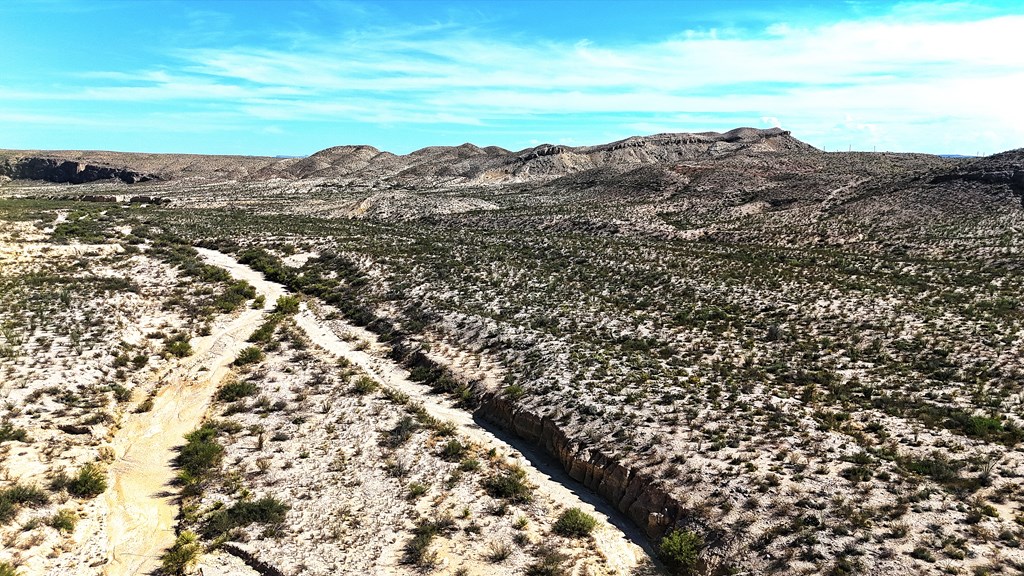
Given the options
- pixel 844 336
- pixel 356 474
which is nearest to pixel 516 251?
pixel 844 336

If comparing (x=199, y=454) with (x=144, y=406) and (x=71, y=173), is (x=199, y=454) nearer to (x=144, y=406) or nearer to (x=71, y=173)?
(x=144, y=406)

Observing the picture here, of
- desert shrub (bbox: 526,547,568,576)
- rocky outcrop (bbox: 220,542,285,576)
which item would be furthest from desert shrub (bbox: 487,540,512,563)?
rocky outcrop (bbox: 220,542,285,576)

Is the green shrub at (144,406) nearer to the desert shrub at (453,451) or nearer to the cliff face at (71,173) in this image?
the desert shrub at (453,451)

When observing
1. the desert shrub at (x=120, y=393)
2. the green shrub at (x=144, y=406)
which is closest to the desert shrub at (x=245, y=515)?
the green shrub at (x=144, y=406)

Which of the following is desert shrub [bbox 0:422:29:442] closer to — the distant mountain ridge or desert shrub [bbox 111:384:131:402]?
desert shrub [bbox 111:384:131:402]

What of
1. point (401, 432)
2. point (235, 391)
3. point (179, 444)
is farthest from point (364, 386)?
point (179, 444)
